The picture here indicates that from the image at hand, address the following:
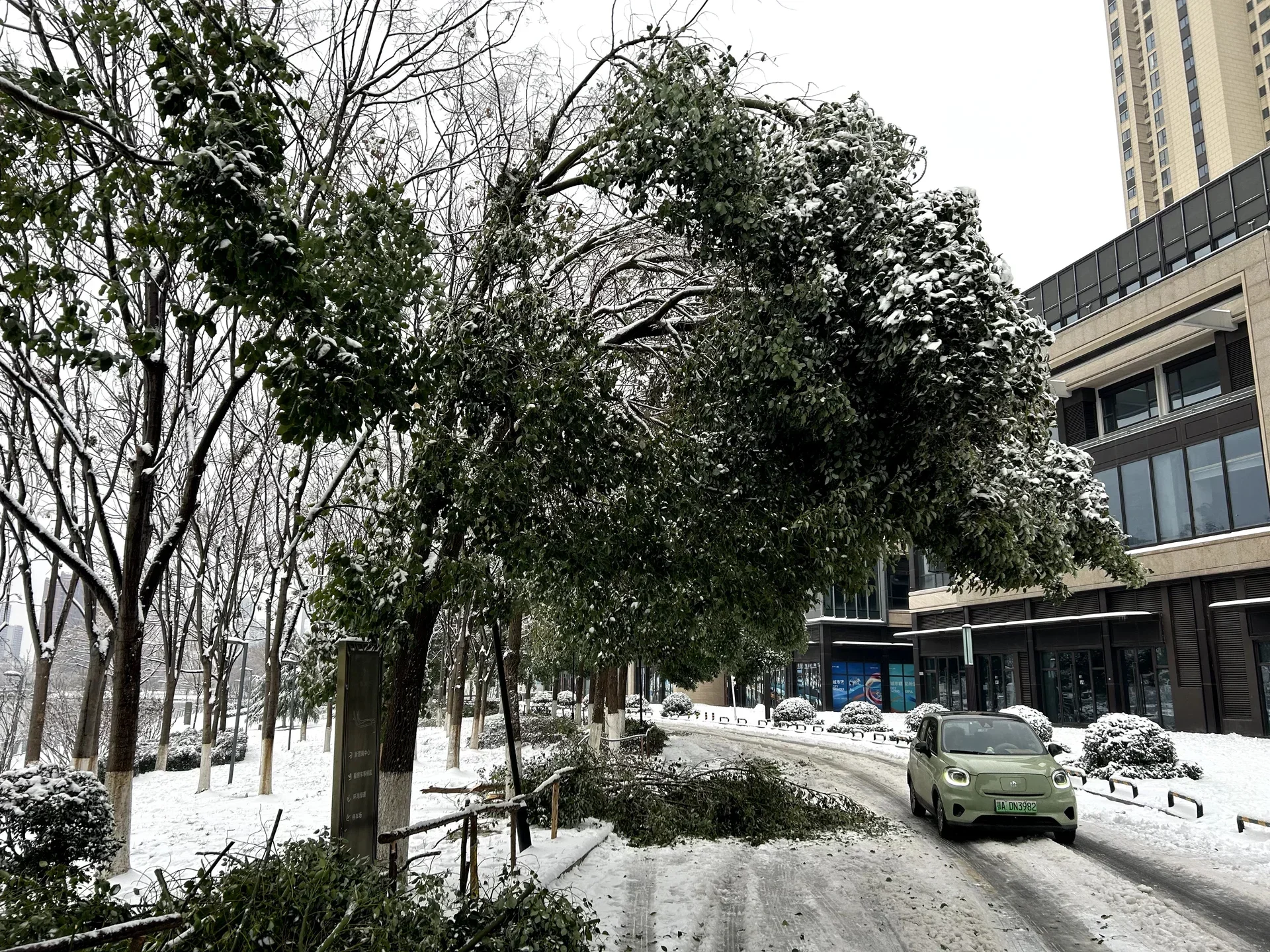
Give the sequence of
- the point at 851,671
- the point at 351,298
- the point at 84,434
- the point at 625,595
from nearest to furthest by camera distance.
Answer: the point at 351,298
the point at 625,595
the point at 84,434
the point at 851,671

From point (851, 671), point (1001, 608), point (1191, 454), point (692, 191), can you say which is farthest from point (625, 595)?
point (851, 671)

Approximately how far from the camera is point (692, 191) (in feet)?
24.1

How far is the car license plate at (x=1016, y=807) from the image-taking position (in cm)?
1127

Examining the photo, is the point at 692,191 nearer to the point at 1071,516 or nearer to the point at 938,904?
the point at 1071,516

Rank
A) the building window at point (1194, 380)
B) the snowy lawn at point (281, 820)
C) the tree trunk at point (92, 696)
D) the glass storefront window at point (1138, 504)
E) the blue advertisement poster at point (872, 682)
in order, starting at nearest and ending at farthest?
the snowy lawn at point (281, 820)
the tree trunk at point (92, 696)
the building window at point (1194, 380)
the glass storefront window at point (1138, 504)
the blue advertisement poster at point (872, 682)

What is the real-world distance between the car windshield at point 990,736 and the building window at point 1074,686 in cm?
2132

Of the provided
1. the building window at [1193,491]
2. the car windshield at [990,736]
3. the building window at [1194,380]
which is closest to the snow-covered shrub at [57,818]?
the car windshield at [990,736]

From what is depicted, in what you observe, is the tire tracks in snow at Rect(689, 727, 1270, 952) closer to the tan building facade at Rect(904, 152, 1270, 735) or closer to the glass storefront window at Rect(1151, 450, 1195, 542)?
the tan building facade at Rect(904, 152, 1270, 735)

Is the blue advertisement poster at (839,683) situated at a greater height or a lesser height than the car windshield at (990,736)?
lesser

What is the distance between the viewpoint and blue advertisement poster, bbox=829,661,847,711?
50.7 metres

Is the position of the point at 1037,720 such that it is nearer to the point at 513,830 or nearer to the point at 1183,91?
the point at 513,830

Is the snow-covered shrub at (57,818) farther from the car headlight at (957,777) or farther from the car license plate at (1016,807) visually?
the car license plate at (1016,807)

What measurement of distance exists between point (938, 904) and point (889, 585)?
47465 millimetres

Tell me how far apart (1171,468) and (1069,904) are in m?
25.3
